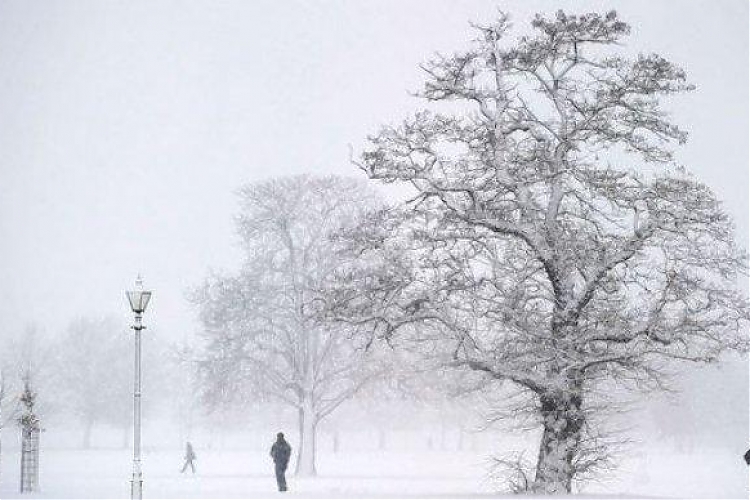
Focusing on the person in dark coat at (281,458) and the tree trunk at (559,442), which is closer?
the tree trunk at (559,442)

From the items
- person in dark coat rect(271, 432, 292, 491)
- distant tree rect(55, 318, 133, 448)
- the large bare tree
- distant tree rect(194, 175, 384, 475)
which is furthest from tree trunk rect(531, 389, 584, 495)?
distant tree rect(55, 318, 133, 448)

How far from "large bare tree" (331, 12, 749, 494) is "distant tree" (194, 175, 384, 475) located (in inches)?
904

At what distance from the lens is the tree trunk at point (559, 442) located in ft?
98.3

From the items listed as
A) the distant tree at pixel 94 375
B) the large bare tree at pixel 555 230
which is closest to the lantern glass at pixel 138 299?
the large bare tree at pixel 555 230

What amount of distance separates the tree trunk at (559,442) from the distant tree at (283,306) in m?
23.8

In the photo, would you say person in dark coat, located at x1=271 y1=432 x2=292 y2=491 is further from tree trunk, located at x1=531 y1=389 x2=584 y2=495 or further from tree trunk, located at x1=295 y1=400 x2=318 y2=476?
tree trunk, located at x1=295 y1=400 x2=318 y2=476

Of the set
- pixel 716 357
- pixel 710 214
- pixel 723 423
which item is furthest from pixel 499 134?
pixel 723 423

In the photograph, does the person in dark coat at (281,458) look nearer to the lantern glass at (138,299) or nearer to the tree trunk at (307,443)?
the lantern glass at (138,299)

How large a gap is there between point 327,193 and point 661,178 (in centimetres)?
2901

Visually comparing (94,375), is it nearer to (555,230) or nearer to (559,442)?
(559,442)

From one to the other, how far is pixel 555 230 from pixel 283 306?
26720 millimetres

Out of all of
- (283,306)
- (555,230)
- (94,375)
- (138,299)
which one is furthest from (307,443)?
(94,375)

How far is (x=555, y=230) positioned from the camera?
30.4m

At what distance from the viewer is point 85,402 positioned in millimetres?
111875
